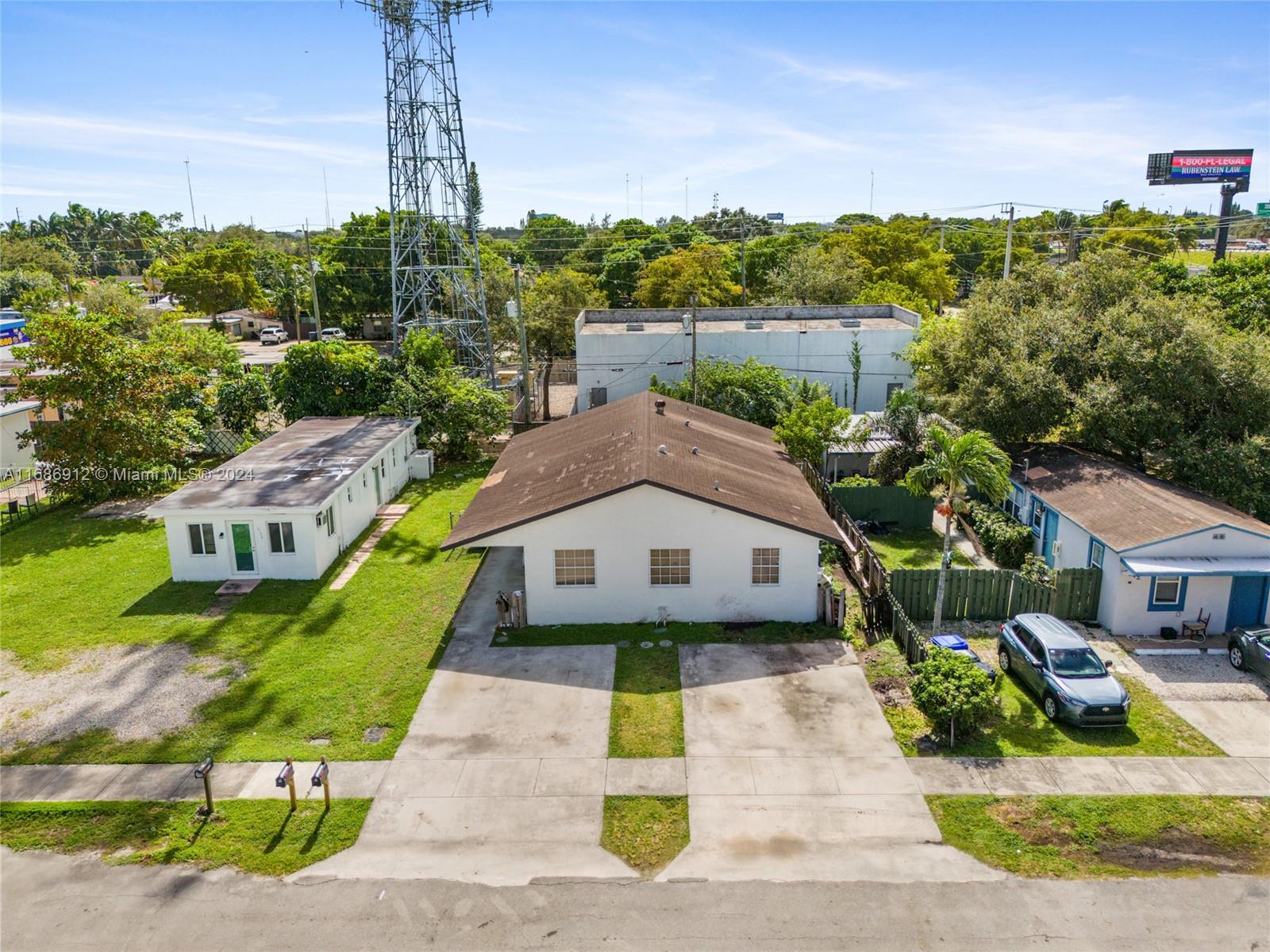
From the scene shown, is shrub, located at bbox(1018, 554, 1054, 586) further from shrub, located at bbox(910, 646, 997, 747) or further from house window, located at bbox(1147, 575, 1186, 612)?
shrub, located at bbox(910, 646, 997, 747)

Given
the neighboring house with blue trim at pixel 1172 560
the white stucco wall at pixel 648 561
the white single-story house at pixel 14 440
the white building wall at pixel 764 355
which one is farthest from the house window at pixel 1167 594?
the white single-story house at pixel 14 440

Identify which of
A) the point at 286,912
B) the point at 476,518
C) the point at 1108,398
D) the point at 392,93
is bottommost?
the point at 286,912

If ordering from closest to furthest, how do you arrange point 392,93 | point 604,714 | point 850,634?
point 604,714 < point 850,634 < point 392,93

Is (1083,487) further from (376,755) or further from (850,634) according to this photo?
(376,755)

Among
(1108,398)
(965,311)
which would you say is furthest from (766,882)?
(965,311)

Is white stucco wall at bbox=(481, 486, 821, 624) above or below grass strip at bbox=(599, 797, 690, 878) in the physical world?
above

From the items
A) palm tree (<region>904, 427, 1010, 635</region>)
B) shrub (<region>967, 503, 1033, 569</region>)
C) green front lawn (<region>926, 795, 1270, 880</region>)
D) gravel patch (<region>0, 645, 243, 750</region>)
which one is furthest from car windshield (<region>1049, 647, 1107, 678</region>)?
gravel patch (<region>0, 645, 243, 750</region>)

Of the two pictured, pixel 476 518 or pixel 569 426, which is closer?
pixel 476 518
